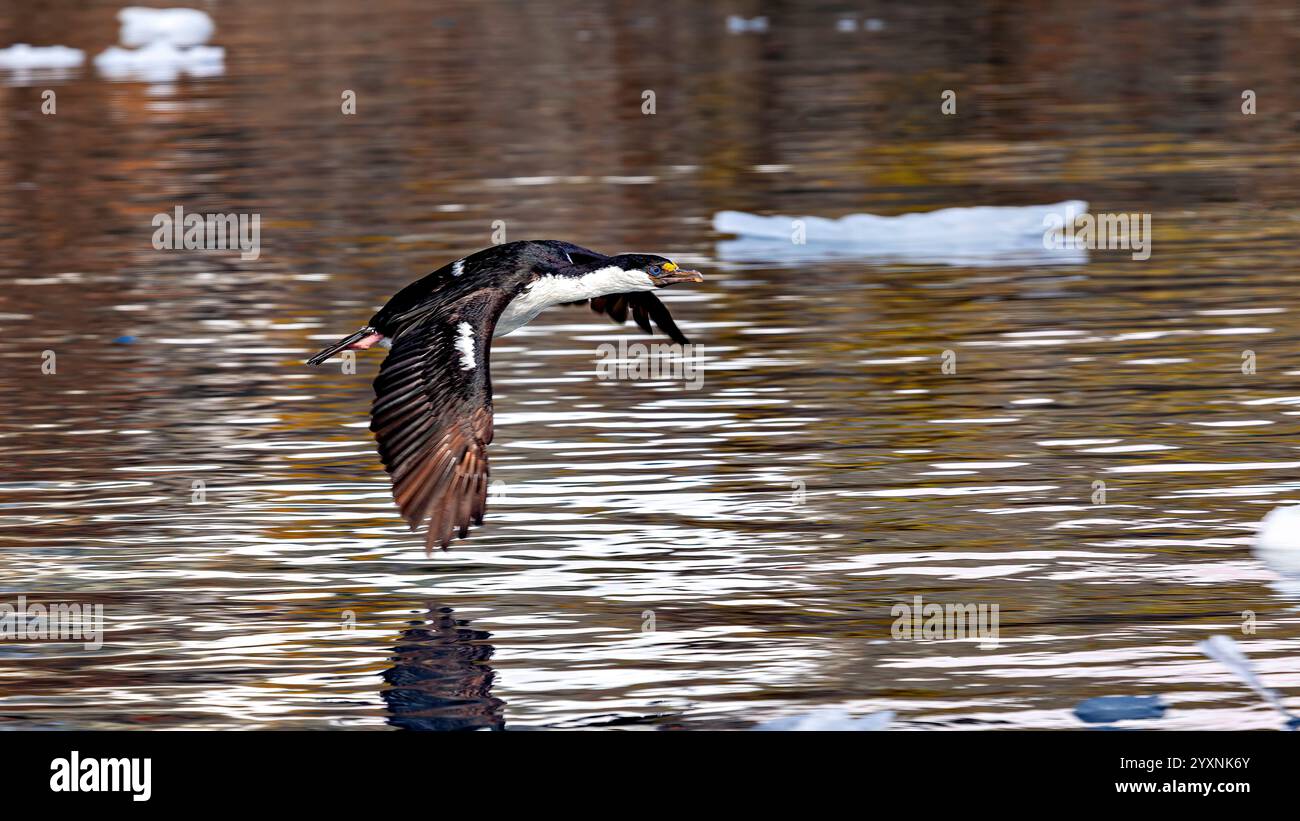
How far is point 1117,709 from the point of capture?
8773mm

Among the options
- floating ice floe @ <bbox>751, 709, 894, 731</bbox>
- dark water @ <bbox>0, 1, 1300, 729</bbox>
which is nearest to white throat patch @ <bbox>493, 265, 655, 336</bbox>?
dark water @ <bbox>0, 1, 1300, 729</bbox>

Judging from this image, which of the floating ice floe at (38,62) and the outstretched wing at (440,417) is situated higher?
the floating ice floe at (38,62)

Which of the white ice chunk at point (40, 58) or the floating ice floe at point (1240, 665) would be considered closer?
the floating ice floe at point (1240, 665)

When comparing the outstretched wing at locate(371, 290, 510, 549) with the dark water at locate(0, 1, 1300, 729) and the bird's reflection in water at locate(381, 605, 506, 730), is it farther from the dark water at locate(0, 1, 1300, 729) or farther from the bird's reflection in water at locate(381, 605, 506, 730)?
the dark water at locate(0, 1, 1300, 729)

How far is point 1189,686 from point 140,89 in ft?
106

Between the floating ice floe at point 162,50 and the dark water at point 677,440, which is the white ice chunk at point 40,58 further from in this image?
the dark water at point 677,440

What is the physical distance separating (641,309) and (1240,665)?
5707mm

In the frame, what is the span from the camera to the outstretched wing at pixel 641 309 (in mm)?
13375

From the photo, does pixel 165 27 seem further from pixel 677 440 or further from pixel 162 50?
pixel 677 440

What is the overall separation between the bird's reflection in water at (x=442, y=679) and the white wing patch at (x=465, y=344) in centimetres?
113

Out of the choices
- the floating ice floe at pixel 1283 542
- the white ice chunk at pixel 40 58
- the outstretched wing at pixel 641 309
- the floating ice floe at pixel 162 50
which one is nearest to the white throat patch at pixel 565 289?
the outstretched wing at pixel 641 309

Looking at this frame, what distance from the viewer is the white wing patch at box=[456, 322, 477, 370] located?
10.9 metres

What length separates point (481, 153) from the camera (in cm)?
2898
